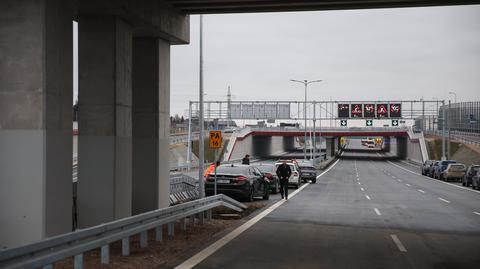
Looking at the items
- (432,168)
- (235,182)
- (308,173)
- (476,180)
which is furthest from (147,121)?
(432,168)

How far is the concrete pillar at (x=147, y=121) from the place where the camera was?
1761cm

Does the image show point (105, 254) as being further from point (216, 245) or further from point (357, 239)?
point (357, 239)

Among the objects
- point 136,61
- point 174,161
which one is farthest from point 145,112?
point 174,161

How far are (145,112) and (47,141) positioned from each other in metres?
6.95

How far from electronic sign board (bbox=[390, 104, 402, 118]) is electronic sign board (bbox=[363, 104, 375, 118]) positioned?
8.48 feet

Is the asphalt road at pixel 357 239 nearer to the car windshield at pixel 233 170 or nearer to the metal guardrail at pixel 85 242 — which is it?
the metal guardrail at pixel 85 242

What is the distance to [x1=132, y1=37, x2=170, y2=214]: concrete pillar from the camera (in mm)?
17609

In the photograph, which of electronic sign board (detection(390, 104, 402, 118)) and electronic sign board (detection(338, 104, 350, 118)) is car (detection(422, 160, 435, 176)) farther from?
electronic sign board (detection(338, 104, 350, 118))

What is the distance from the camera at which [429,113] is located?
8556 centimetres

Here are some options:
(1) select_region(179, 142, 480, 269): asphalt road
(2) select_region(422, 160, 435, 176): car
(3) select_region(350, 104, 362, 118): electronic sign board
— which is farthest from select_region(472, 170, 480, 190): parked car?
(3) select_region(350, 104, 362, 118): electronic sign board

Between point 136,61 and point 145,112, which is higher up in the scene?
point 136,61

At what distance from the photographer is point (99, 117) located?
46.4 ft

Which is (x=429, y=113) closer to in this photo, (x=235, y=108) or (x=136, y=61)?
(x=235, y=108)

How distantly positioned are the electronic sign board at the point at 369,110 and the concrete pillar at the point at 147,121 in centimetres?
6943
